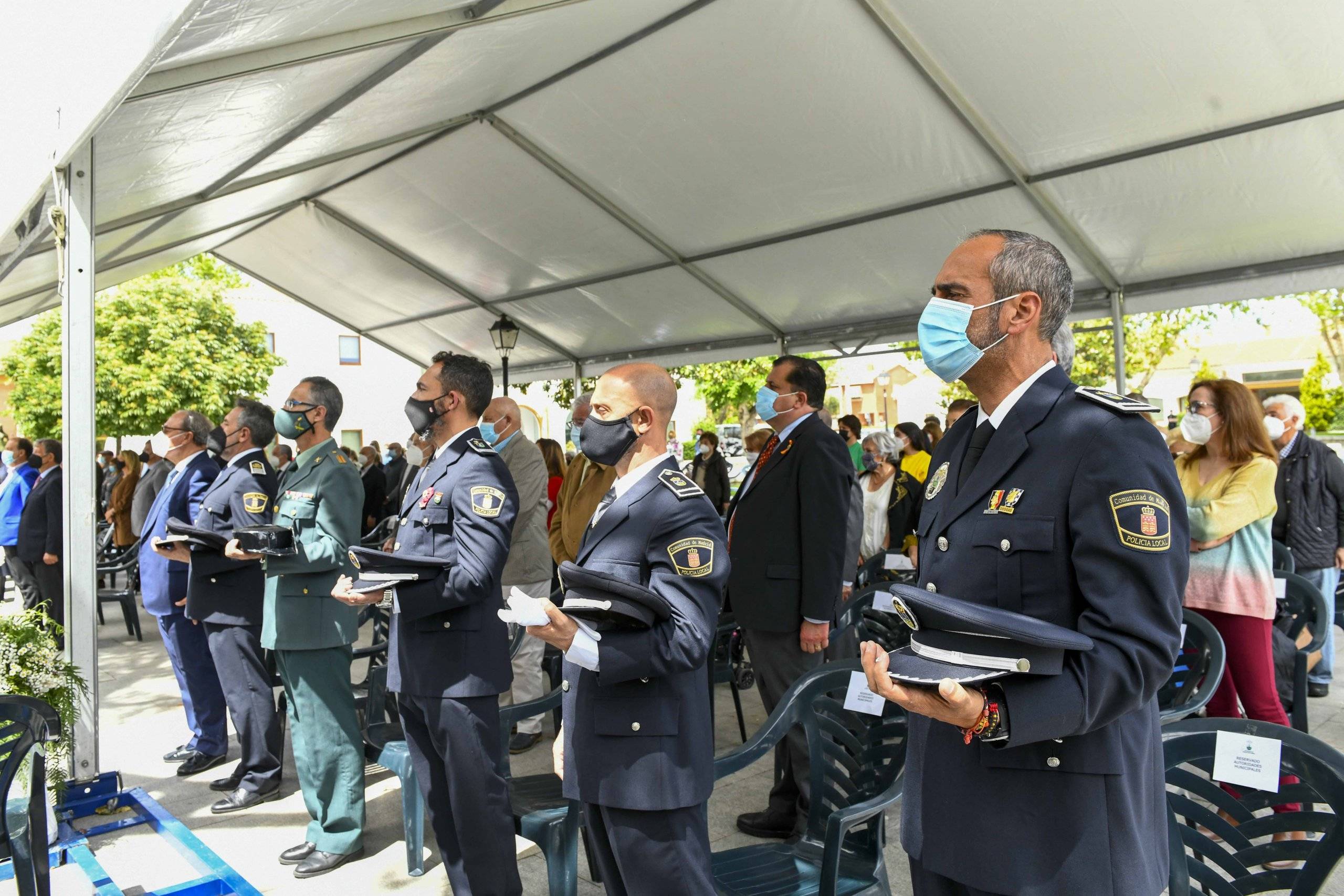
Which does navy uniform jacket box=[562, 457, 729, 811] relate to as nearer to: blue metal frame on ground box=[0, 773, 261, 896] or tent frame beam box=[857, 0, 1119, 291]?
blue metal frame on ground box=[0, 773, 261, 896]

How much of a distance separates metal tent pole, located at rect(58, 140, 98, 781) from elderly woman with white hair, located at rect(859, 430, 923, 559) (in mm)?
4731

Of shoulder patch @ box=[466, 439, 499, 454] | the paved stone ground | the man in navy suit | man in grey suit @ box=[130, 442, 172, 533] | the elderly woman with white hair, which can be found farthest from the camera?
man in grey suit @ box=[130, 442, 172, 533]

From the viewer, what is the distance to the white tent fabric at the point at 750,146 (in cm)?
467

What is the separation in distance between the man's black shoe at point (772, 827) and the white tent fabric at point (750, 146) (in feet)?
11.8

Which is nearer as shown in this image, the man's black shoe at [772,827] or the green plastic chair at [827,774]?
the green plastic chair at [827,774]

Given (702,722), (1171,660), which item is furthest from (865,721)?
(1171,660)

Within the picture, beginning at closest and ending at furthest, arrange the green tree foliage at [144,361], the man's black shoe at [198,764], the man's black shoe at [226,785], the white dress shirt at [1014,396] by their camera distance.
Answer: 1. the white dress shirt at [1014,396]
2. the man's black shoe at [226,785]
3. the man's black shoe at [198,764]
4. the green tree foliage at [144,361]

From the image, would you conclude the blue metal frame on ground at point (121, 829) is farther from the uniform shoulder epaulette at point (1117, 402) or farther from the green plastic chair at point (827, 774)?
the uniform shoulder epaulette at point (1117, 402)

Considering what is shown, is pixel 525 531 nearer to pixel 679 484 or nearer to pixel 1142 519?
pixel 679 484

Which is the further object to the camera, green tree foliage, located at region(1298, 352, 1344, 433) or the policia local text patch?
green tree foliage, located at region(1298, 352, 1344, 433)

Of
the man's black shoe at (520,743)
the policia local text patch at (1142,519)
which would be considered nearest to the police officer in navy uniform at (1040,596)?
the policia local text patch at (1142,519)

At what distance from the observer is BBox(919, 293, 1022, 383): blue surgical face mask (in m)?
1.67

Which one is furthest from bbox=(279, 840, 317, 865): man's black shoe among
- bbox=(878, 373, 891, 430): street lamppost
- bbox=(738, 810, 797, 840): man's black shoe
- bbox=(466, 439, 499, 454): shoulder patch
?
bbox=(878, 373, 891, 430): street lamppost

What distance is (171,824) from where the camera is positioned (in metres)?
3.76
